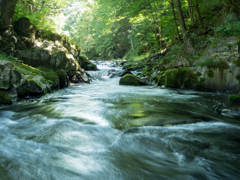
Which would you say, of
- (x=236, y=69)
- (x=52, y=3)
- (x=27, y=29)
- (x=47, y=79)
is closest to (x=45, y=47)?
(x=27, y=29)

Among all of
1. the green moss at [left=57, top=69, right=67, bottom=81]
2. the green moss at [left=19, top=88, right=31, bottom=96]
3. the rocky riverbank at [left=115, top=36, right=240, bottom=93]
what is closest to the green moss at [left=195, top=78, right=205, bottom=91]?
the rocky riverbank at [left=115, top=36, right=240, bottom=93]

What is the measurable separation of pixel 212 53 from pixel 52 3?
12165 mm

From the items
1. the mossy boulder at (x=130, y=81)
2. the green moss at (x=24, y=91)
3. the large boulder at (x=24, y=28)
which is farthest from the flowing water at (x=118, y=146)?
the large boulder at (x=24, y=28)

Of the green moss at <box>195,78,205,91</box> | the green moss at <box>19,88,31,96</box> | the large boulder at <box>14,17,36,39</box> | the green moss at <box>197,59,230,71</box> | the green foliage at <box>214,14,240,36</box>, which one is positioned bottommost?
the green moss at <box>19,88,31,96</box>

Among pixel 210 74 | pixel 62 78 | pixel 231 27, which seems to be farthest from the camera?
pixel 62 78

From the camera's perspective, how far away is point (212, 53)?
24.7 ft

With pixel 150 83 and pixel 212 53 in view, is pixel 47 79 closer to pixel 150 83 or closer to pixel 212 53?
pixel 150 83

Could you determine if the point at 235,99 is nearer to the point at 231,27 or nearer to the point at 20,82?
the point at 231,27

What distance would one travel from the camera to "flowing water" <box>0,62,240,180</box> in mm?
2119

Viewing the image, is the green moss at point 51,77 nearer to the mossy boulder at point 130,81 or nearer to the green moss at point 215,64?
the mossy boulder at point 130,81

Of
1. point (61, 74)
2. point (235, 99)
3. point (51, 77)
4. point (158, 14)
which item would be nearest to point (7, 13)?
point (61, 74)

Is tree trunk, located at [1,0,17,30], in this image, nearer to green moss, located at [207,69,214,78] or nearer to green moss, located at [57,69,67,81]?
green moss, located at [57,69,67,81]

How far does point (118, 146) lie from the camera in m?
2.93

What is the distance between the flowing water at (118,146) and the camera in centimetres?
212
